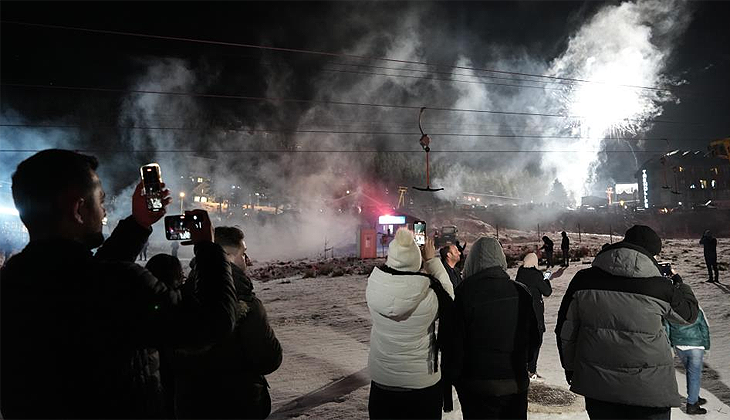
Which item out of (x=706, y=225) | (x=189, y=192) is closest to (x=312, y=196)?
(x=189, y=192)

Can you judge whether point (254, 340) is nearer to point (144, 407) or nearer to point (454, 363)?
point (144, 407)

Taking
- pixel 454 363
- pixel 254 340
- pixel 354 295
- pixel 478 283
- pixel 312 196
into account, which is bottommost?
pixel 354 295

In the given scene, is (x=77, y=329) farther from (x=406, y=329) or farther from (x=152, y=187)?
(x=406, y=329)

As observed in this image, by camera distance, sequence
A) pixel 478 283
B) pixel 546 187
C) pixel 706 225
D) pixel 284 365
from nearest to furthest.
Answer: pixel 478 283
pixel 284 365
pixel 706 225
pixel 546 187

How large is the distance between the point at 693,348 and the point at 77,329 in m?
6.37

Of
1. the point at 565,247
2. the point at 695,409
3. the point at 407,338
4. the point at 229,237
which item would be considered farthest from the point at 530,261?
the point at 565,247

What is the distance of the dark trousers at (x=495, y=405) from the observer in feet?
11.3

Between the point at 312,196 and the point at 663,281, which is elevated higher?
the point at 312,196

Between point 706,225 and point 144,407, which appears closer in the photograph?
point 144,407

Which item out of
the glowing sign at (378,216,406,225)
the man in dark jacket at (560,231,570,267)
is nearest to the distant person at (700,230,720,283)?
the man in dark jacket at (560,231,570,267)

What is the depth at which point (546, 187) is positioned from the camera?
12381cm

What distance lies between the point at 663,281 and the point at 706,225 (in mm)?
56568

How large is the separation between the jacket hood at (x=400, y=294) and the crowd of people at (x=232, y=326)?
12mm

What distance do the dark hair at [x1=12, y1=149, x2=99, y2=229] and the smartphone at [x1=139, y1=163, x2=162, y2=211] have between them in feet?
1.43
